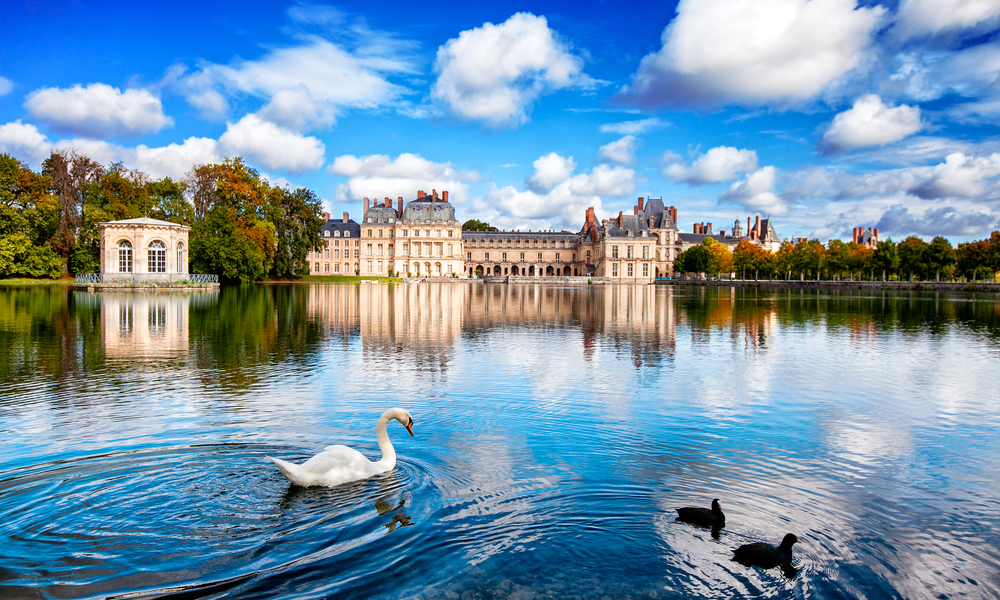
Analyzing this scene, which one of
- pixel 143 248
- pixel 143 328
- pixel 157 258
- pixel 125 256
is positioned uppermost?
pixel 143 248

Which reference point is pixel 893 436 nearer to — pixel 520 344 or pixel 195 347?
pixel 520 344

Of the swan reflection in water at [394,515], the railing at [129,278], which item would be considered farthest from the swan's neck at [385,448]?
the railing at [129,278]

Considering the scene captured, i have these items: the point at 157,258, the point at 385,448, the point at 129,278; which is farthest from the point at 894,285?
the point at 385,448

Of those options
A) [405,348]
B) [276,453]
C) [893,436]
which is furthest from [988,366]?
[276,453]

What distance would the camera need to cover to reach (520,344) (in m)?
15.6

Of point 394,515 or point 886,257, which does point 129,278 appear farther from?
point 886,257

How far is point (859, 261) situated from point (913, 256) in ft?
22.3

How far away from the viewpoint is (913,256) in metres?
70.1

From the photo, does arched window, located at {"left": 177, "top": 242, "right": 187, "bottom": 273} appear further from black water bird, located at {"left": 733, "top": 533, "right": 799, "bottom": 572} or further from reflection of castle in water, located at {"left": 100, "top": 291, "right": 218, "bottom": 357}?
black water bird, located at {"left": 733, "top": 533, "right": 799, "bottom": 572}

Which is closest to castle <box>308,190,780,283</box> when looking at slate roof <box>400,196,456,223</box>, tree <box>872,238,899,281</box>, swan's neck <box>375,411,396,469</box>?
slate roof <box>400,196,456,223</box>

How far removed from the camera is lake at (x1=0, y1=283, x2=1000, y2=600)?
4125mm

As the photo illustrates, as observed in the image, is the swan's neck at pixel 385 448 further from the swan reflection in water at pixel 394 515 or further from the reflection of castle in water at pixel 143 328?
the reflection of castle in water at pixel 143 328

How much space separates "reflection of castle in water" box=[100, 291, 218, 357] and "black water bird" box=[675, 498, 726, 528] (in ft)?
38.3

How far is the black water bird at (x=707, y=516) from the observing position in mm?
4848
